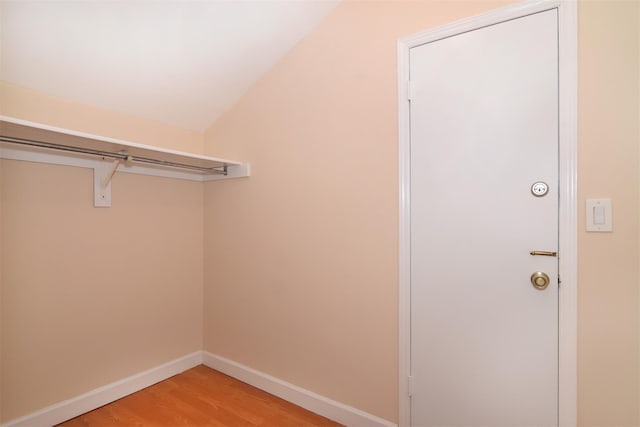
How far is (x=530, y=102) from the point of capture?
1.36 m

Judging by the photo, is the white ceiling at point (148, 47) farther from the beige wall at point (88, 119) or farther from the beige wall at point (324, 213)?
the beige wall at point (324, 213)

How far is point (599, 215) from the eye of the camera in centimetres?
125

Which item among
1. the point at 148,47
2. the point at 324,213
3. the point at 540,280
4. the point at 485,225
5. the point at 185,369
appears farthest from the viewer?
the point at 185,369

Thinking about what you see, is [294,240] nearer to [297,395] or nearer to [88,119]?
[297,395]

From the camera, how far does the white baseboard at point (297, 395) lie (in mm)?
1775

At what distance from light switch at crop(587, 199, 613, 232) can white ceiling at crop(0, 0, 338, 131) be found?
166 cm

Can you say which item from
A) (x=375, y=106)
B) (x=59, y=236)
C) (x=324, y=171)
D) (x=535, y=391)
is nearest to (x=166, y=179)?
(x=59, y=236)

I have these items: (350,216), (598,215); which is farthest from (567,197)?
(350,216)

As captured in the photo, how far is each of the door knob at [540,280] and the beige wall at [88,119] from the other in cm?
235

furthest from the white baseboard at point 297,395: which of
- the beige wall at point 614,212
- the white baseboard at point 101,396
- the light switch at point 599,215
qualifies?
the light switch at point 599,215

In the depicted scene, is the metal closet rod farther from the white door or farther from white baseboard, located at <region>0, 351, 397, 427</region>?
the white door

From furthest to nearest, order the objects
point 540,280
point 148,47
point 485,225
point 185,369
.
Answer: point 185,369 → point 148,47 → point 485,225 → point 540,280

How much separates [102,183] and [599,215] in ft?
8.21

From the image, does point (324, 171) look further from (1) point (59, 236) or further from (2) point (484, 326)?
(1) point (59, 236)
